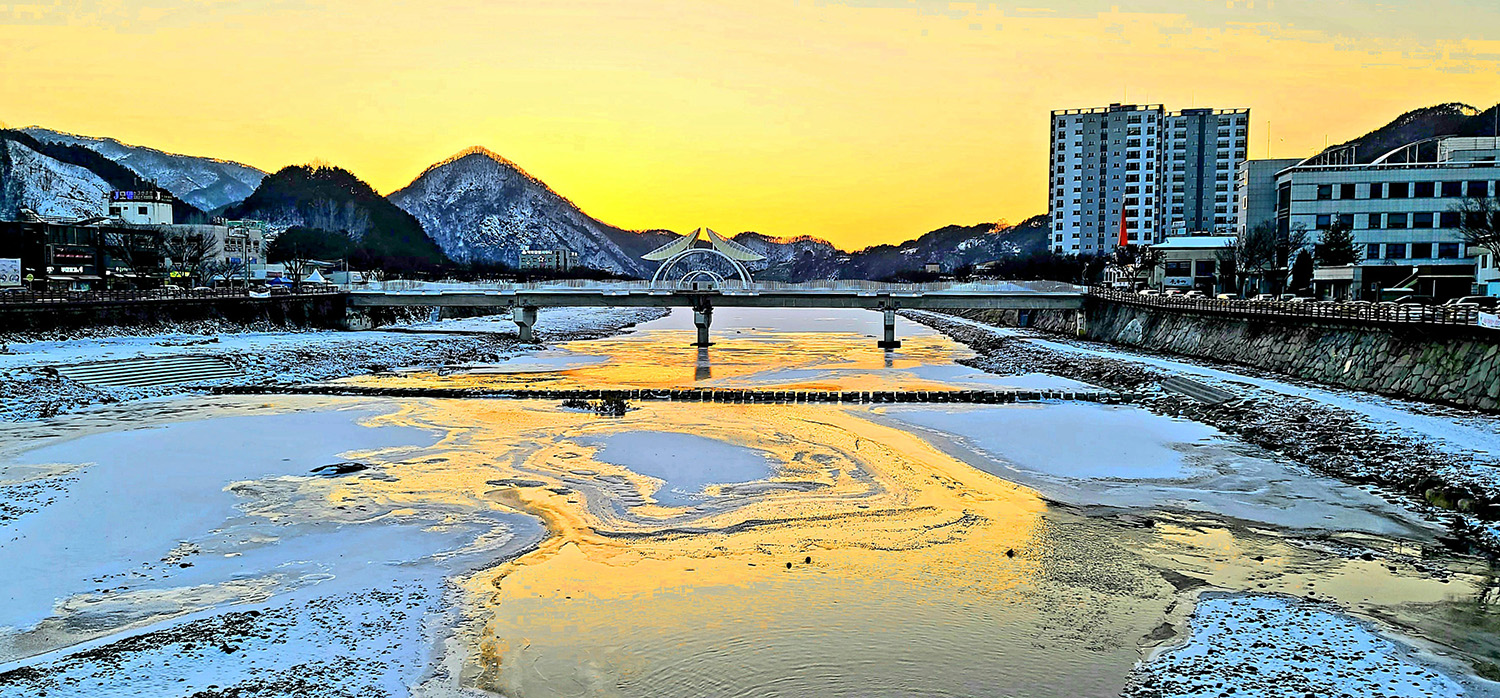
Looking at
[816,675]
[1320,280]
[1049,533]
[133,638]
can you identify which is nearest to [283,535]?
[133,638]

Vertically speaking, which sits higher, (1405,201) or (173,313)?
(1405,201)

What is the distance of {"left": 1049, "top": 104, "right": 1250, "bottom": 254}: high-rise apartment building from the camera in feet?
495

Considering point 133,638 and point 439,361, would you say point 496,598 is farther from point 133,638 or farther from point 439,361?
point 439,361

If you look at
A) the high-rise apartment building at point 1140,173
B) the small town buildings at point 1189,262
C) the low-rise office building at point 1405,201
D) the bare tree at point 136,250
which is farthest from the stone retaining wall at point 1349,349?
the high-rise apartment building at point 1140,173

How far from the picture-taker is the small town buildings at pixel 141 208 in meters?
116

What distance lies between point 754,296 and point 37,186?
147523 millimetres

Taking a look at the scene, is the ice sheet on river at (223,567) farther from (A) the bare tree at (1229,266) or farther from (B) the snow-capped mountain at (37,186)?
(B) the snow-capped mountain at (37,186)

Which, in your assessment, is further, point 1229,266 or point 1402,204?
point 1229,266

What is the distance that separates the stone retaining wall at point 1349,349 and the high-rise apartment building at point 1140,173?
3611 inches

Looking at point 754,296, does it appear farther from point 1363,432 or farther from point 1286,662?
point 1286,662

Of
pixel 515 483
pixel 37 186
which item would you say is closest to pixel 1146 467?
pixel 515 483

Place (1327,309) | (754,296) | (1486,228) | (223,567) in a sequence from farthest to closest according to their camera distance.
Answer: (754,296)
(1486,228)
(1327,309)
(223,567)

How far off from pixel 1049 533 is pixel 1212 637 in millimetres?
5382

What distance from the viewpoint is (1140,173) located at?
5930 inches
